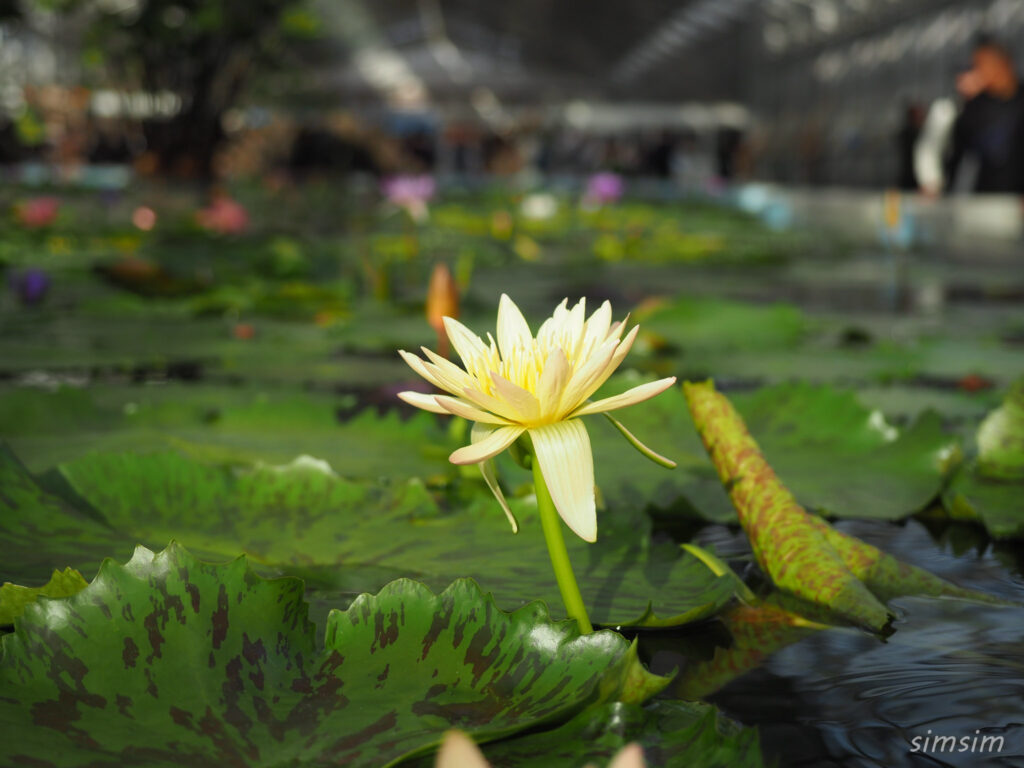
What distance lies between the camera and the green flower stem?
582mm

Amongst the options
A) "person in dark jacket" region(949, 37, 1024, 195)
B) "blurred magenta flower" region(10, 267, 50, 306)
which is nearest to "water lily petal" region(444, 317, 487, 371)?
"blurred magenta flower" region(10, 267, 50, 306)

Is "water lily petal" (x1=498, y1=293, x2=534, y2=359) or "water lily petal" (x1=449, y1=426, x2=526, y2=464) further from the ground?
"water lily petal" (x1=498, y1=293, x2=534, y2=359)

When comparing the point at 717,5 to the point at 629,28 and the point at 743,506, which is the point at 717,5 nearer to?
the point at 629,28

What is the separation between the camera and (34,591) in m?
0.68

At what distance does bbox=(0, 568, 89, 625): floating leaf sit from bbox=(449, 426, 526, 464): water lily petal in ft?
0.82

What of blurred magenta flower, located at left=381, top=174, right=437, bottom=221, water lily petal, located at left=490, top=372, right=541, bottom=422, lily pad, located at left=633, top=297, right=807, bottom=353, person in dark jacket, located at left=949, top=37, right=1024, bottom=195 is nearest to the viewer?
water lily petal, located at left=490, top=372, right=541, bottom=422

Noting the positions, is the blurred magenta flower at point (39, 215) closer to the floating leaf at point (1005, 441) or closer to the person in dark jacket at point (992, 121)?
the floating leaf at point (1005, 441)

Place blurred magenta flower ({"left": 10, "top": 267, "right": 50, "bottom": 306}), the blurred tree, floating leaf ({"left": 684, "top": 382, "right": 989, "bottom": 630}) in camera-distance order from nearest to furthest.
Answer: floating leaf ({"left": 684, "top": 382, "right": 989, "bottom": 630}) → blurred magenta flower ({"left": 10, "top": 267, "right": 50, "bottom": 306}) → the blurred tree

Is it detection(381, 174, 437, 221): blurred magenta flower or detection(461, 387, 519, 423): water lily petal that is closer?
detection(461, 387, 519, 423): water lily petal

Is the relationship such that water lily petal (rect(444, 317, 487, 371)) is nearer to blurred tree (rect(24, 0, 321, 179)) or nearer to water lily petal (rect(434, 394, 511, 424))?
water lily petal (rect(434, 394, 511, 424))

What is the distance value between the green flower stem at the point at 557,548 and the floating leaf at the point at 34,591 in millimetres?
263

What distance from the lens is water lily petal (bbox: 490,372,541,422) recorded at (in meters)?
0.52

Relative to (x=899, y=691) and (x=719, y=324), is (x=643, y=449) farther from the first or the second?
(x=719, y=324)

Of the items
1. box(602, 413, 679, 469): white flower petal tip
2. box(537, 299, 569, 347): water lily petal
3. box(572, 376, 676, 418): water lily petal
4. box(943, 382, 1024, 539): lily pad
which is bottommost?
box(943, 382, 1024, 539): lily pad
